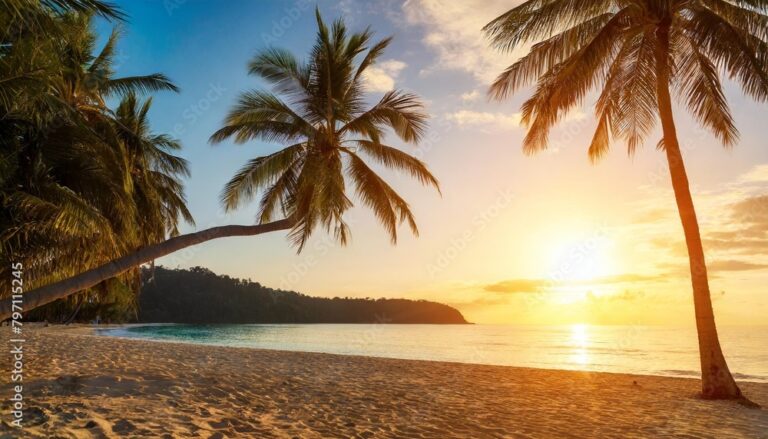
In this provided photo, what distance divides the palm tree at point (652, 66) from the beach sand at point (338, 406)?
272 centimetres

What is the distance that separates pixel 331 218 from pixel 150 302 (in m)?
122

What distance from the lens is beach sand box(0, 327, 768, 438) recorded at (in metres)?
5.80

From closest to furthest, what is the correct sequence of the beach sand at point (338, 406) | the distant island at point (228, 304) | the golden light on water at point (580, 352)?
the beach sand at point (338, 406)
the golden light on water at point (580, 352)
the distant island at point (228, 304)

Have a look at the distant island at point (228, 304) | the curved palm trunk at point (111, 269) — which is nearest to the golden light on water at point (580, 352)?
the curved palm trunk at point (111, 269)

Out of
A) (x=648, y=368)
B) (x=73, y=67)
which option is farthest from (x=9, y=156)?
(x=648, y=368)

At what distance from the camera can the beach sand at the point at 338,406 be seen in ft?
19.0

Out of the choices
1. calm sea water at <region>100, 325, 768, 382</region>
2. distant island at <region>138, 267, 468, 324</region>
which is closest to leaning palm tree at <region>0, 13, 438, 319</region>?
calm sea water at <region>100, 325, 768, 382</region>

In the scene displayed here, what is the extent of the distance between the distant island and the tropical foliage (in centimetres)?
9927

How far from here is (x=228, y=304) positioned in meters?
124

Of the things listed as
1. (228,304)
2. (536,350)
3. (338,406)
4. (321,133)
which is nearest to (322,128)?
(321,133)

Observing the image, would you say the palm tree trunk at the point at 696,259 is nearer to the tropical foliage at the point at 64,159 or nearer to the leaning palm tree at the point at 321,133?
the leaning palm tree at the point at 321,133

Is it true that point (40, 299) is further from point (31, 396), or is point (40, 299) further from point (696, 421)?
point (696, 421)

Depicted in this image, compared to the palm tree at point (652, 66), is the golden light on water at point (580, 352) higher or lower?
lower

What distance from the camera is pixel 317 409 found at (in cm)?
764
